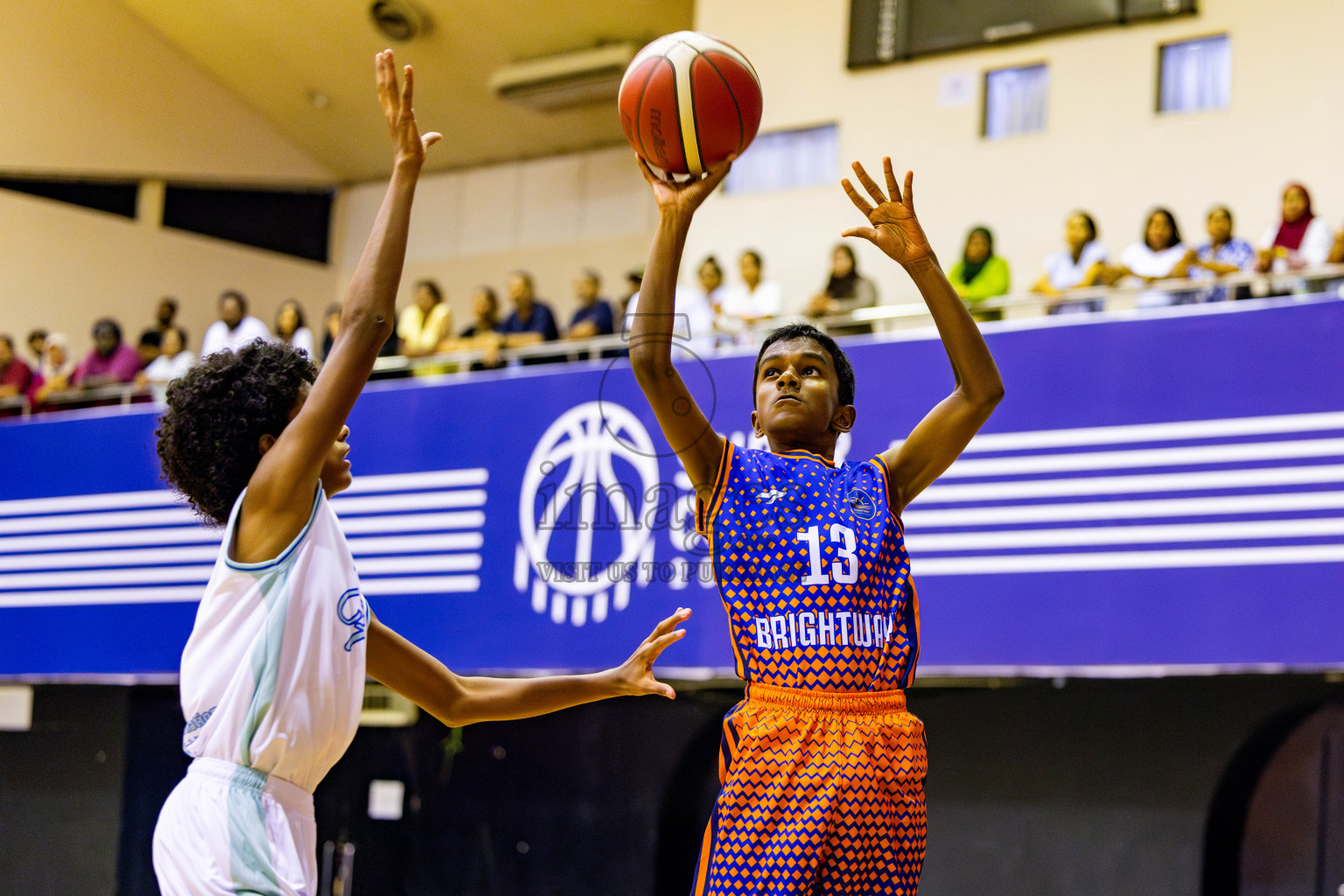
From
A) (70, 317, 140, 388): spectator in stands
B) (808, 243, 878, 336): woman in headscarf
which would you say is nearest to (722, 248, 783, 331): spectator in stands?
(808, 243, 878, 336): woman in headscarf

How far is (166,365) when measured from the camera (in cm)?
1004

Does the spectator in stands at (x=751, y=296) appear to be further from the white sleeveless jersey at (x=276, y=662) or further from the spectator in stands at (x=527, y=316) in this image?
the white sleeveless jersey at (x=276, y=662)

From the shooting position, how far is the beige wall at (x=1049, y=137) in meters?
8.62

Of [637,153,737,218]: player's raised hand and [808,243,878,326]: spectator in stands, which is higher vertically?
[808,243,878,326]: spectator in stands

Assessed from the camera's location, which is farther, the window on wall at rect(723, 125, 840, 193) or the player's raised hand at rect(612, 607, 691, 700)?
the window on wall at rect(723, 125, 840, 193)

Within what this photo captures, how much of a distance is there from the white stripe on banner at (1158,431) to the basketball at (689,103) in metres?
2.90

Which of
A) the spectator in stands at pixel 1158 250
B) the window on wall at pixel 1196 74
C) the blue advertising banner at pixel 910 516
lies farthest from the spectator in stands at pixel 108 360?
the window on wall at pixel 1196 74

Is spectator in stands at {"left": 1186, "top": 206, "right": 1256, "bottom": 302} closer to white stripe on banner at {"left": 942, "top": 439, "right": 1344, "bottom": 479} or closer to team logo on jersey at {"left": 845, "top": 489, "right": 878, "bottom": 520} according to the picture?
white stripe on banner at {"left": 942, "top": 439, "right": 1344, "bottom": 479}

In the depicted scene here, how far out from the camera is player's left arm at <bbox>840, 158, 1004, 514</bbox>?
2.92 meters

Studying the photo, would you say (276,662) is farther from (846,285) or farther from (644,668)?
(846,285)

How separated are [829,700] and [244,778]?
3.76ft

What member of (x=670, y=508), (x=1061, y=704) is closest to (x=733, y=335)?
(x=670, y=508)

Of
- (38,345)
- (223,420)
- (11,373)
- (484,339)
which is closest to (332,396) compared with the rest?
(223,420)

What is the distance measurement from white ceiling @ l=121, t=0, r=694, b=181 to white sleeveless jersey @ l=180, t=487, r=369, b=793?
420 inches
